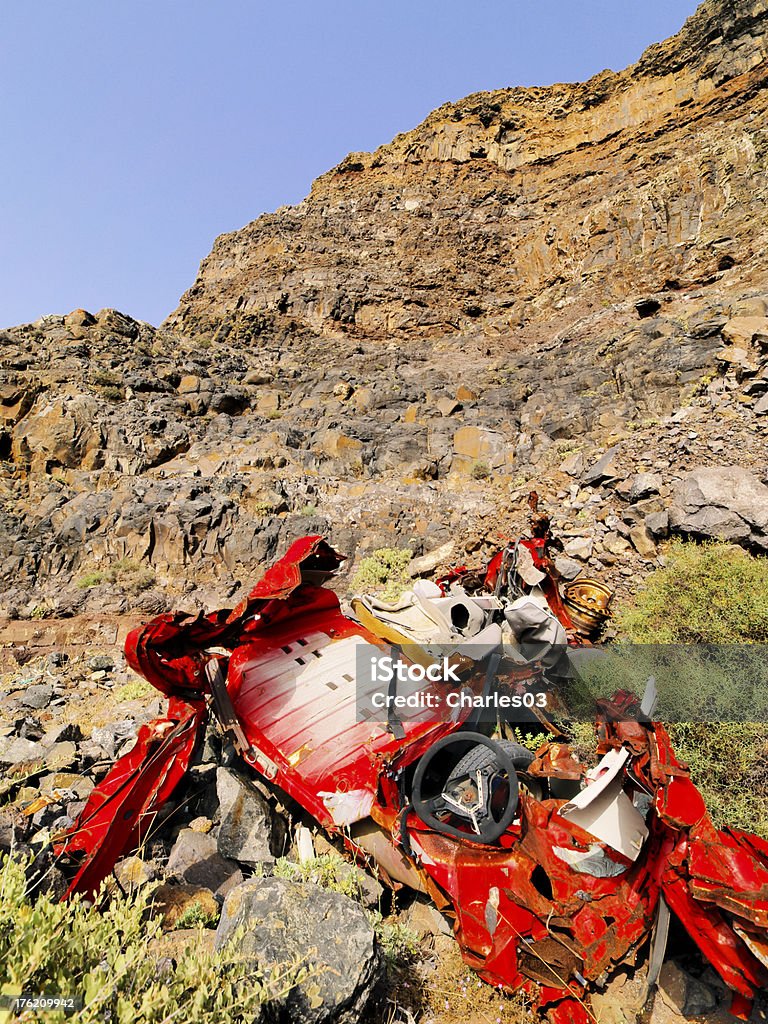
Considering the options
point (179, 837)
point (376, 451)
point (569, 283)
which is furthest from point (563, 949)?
point (569, 283)

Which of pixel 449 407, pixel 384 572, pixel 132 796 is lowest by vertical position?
pixel 384 572

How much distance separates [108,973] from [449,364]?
24398 millimetres

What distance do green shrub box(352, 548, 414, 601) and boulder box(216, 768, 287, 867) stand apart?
5.09 metres

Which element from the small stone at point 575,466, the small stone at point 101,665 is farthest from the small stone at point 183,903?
the small stone at point 575,466

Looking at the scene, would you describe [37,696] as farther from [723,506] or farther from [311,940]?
[723,506]

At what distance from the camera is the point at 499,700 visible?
13.3ft

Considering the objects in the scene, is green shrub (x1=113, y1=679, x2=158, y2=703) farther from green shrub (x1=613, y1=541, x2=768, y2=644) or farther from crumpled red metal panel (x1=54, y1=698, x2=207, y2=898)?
green shrub (x1=613, y1=541, x2=768, y2=644)

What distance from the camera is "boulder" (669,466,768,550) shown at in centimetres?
526

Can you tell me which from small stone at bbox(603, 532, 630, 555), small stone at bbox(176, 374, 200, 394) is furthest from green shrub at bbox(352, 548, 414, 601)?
small stone at bbox(176, 374, 200, 394)

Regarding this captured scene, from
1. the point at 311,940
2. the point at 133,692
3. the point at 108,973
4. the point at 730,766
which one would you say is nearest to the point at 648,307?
the point at 730,766

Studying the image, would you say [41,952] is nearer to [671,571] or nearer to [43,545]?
[671,571]

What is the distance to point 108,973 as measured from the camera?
150 cm

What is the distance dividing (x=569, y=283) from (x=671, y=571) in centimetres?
2648

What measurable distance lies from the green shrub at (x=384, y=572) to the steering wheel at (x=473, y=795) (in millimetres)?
5309
